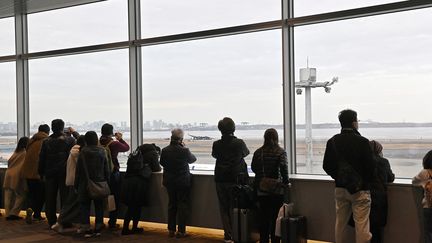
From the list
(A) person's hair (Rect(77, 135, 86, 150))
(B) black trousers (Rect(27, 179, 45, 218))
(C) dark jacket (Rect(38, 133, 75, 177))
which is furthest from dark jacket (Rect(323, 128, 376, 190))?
(B) black trousers (Rect(27, 179, 45, 218))

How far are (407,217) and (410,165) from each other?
967mm

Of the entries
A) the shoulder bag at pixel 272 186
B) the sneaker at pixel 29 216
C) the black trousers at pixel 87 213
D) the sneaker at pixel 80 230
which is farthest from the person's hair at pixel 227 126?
the sneaker at pixel 29 216

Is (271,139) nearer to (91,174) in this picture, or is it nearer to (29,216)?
(91,174)

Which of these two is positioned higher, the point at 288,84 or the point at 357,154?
the point at 288,84

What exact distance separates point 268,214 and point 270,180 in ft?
1.27

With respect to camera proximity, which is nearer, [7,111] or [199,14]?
[199,14]

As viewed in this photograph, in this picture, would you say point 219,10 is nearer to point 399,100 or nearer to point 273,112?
point 273,112

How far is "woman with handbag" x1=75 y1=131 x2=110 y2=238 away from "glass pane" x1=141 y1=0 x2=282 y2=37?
2268mm

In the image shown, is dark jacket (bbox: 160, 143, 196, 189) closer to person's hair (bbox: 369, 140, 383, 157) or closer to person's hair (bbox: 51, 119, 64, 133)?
person's hair (bbox: 51, 119, 64, 133)

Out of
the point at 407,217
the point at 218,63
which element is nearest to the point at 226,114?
the point at 218,63

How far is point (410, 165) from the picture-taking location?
18.9ft

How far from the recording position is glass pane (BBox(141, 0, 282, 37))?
6723mm

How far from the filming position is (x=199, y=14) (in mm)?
7395

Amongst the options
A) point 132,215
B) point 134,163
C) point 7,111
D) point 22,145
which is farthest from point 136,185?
point 7,111
